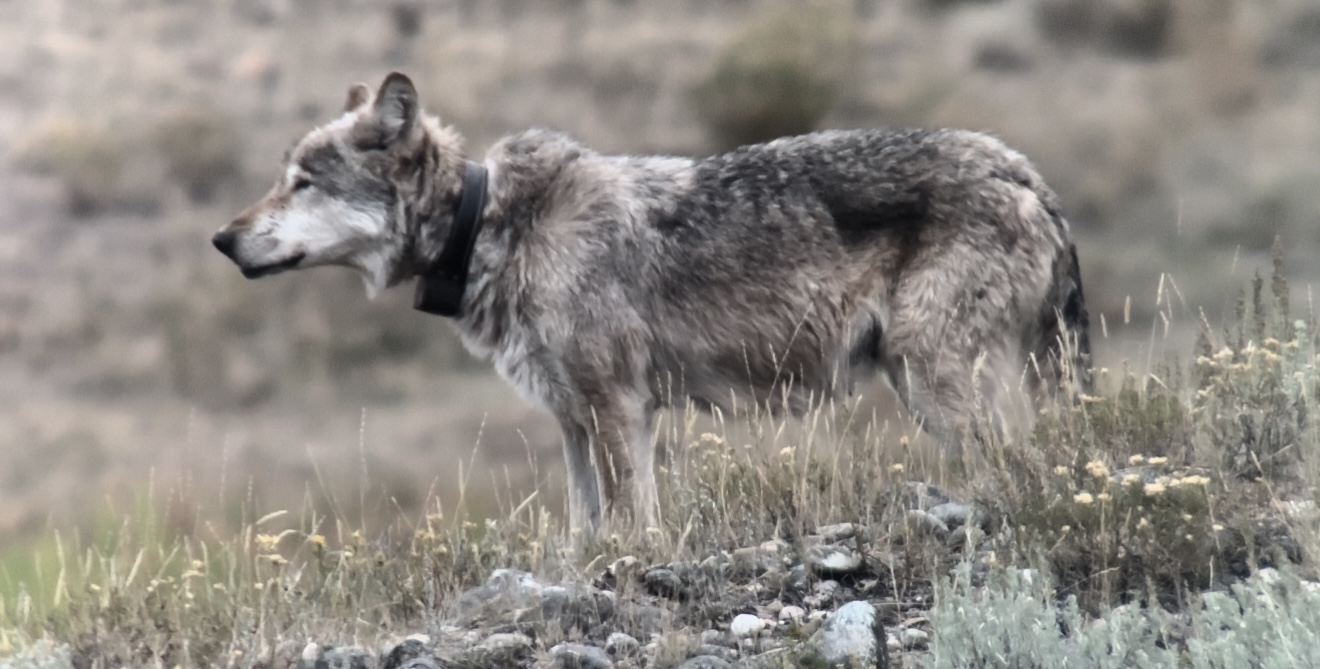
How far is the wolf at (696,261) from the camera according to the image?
5.97 meters

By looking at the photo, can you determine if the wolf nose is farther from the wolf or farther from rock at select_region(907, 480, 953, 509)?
rock at select_region(907, 480, 953, 509)

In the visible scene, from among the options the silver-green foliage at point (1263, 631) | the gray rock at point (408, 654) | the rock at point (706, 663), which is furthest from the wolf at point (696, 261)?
the silver-green foliage at point (1263, 631)

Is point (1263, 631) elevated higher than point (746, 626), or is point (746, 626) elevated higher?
point (1263, 631)

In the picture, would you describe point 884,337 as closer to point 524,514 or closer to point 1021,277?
point 1021,277

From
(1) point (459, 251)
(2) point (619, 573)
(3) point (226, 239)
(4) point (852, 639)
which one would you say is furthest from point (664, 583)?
(3) point (226, 239)

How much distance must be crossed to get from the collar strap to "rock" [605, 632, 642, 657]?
2.44 meters

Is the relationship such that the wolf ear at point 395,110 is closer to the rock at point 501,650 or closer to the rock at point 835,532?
the rock at point 835,532

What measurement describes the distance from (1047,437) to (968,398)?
97 centimetres

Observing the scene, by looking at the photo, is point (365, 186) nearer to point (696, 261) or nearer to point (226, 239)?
point (226, 239)

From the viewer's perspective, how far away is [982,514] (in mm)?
4680

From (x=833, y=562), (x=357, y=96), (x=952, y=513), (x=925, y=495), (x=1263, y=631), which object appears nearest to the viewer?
(x=1263, y=631)

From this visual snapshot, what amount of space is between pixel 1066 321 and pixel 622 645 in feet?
10.4

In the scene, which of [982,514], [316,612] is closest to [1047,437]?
[982,514]

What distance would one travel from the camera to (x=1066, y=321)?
6.30 meters
